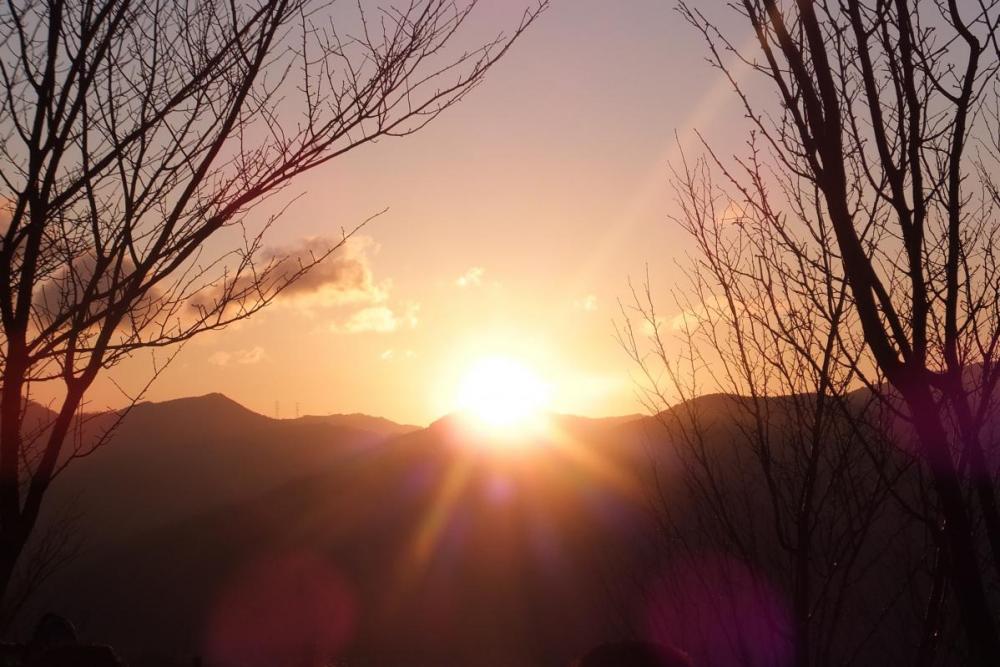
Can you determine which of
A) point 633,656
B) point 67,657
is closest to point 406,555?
point 67,657

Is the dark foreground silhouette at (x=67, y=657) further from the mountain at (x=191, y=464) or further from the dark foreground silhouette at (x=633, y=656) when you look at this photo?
the mountain at (x=191, y=464)

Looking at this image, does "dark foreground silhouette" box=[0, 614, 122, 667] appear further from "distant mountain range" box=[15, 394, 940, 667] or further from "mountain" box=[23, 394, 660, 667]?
"mountain" box=[23, 394, 660, 667]

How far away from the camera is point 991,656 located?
88.4 inches

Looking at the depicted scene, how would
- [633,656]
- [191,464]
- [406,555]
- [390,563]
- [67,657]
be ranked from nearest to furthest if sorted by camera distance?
[633,656] → [67,657] → [390,563] → [406,555] → [191,464]

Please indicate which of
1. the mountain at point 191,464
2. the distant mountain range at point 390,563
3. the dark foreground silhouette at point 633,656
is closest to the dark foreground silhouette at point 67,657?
the dark foreground silhouette at point 633,656

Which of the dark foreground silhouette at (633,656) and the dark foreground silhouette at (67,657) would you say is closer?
the dark foreground silhouette at (633,656)

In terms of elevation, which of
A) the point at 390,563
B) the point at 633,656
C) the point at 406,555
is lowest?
the point at 390,563

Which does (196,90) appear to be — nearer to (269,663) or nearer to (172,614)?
(269,663)

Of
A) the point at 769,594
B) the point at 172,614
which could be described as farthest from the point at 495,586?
the point at 769,594

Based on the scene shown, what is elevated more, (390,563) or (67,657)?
(67,657)

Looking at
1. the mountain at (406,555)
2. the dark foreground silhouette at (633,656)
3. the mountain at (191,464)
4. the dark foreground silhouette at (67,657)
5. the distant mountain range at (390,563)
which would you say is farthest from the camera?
the mountain at (191,464)

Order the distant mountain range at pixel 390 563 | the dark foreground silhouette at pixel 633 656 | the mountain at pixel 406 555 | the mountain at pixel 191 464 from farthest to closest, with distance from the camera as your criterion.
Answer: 1. the mountain at pixel 191 464
2. the mountain at pixel 406 555
3. the distant mountain range at pixel 390 563
4. the dark foreground silhouette at pixel 633 656

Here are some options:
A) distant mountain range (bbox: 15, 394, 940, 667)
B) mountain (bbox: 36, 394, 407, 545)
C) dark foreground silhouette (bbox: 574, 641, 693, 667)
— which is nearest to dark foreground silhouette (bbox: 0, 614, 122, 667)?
dark foreground silhouette (bbox: 574, 641, 693, 667)

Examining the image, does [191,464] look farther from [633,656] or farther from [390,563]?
[633,656]
